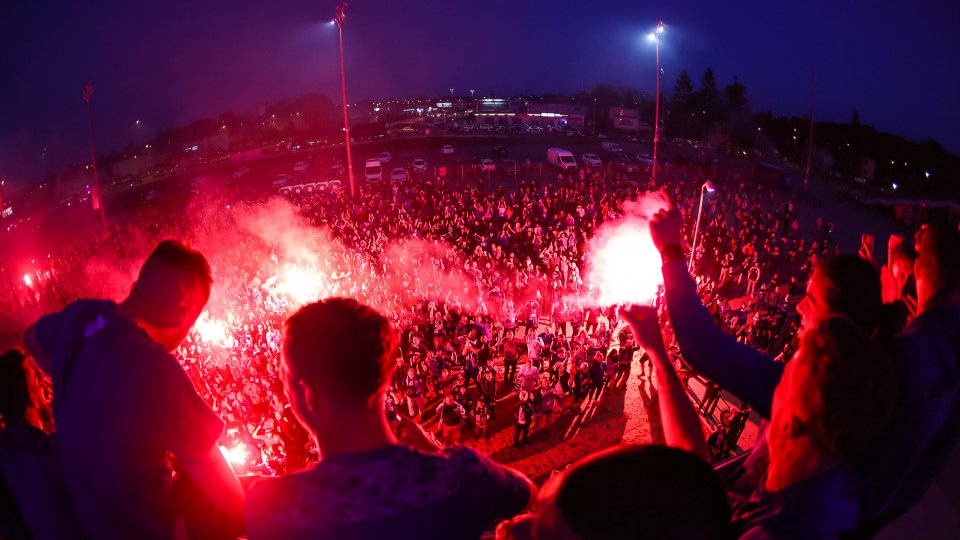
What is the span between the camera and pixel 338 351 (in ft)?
3.77

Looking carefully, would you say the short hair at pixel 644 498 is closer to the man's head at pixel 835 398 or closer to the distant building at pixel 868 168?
the man's head at pixel 835 398

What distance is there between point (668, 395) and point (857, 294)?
74 cm

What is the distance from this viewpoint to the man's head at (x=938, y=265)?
5.88 feet

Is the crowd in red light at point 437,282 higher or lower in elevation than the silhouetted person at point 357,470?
lower

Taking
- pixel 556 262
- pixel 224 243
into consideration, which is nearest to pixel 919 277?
pixel 556 262

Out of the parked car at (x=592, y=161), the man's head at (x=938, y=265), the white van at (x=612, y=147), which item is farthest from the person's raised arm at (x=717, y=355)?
the white van at (x=612, y=147)

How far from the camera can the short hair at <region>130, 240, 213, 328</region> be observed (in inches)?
65.4

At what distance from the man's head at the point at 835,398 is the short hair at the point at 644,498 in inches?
17.9

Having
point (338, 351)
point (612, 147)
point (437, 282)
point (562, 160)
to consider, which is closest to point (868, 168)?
point (612, 147)

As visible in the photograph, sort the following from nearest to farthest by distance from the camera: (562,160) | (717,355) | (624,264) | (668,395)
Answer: (668,395) < (717,355) < (624,264) < (562,160)

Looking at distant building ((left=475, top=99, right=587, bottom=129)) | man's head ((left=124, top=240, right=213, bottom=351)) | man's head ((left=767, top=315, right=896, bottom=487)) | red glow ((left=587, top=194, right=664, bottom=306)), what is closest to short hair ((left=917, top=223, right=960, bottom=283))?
man's head ((left=767, top=315, right=896, bottom=487))

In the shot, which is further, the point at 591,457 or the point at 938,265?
the point at 938,265

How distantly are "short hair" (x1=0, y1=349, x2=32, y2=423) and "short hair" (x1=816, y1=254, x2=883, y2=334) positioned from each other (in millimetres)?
3085

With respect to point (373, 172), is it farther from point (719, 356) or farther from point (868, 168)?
point (868, 168)
